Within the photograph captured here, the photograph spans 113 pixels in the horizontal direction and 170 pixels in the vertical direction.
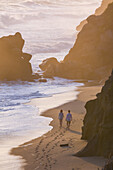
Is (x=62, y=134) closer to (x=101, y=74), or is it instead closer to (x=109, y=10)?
(x=101, y=74)

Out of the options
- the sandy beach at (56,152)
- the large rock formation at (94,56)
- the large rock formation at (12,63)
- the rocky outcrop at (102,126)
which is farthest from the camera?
the large rock formation at (94,56)

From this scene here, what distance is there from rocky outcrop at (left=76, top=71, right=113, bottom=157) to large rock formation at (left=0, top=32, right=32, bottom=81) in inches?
2695

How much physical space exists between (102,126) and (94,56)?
3107 inches

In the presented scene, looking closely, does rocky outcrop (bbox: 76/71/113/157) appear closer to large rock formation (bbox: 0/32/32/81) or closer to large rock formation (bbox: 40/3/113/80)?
large rock formation (bbox: 0/32/32/81)

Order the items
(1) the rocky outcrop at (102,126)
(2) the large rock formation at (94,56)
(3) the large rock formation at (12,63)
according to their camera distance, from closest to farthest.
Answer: (1) the rocky outcrop at (102,126)
(3) the large rock formation at (12,63)
(2) the large rock formation at (94,56)

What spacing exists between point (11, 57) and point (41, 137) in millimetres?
69491

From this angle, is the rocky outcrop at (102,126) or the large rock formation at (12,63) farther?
the large rock formation at (12,63)

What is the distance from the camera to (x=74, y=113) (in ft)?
91.5

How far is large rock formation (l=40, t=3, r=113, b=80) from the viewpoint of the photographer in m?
89.2

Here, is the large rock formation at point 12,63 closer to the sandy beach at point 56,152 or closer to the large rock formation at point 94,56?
the large rock formation at point 94,56

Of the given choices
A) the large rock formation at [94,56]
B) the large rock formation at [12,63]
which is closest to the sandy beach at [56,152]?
the large rock formation at [12,63]

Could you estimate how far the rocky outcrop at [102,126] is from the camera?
12764mm

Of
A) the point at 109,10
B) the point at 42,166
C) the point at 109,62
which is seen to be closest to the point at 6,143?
the point at 42,166

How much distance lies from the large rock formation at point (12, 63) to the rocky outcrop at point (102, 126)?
68442mm
